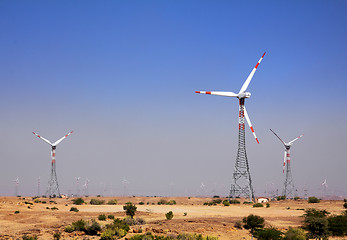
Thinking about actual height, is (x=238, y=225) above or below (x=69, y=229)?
below

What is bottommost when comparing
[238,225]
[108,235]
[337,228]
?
[238,225]

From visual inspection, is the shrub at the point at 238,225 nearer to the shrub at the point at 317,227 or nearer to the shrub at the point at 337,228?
the shrub at the point at 317,227

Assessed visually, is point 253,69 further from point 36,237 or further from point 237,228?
point 36,237

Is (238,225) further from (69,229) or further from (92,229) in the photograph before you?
(69,229)

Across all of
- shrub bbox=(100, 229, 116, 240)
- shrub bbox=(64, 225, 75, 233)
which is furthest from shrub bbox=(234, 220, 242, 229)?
shrub bbox=(64, 225, 75, 233)

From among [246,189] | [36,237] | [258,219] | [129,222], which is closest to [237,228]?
[258,219]

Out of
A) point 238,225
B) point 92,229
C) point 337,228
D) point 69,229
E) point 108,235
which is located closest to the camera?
point 108,235

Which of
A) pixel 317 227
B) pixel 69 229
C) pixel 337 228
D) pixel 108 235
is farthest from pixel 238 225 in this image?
pixel 69 229

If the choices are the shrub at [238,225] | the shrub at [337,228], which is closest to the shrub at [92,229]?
the shrub at [238,225]

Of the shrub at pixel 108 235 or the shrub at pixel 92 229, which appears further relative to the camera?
the shrub at pixel 92 229

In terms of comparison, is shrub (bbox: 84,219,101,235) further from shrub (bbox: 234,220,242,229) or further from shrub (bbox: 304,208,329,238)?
shrub (bbox: 304,208,329,238)

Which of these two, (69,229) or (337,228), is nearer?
(69,229)

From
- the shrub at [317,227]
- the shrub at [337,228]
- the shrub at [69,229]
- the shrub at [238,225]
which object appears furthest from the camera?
the shrub at [238,225]

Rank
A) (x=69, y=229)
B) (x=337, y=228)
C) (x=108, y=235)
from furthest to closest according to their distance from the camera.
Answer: (x=337, y=228), (x=69, y=229), (x=108, y=235)
